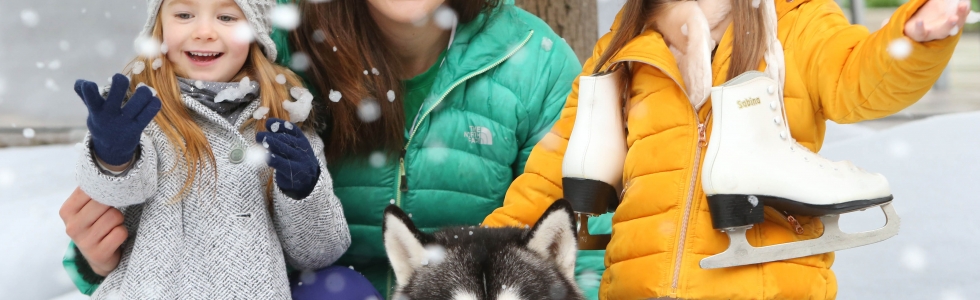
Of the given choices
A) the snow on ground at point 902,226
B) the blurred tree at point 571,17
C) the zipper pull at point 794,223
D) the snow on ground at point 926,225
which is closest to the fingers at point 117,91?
the zipper pull at point 794,223

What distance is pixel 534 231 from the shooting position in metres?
2.10

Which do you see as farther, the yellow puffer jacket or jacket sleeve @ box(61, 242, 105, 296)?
jacket sleeve @ box(61, 242, 105, 296)

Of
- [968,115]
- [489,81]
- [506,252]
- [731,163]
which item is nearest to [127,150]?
[506,252]

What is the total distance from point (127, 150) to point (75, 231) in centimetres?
57

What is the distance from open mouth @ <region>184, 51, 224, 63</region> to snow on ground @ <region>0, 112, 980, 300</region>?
1921 mm

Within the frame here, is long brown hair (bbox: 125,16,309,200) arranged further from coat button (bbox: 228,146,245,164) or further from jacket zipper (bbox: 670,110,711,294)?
jacket zipper (bbox: 670,110,711,294)

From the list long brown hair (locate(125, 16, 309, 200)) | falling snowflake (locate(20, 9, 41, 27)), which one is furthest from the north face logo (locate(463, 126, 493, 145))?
falling snowflake (locate(20, 9, 41, 27))

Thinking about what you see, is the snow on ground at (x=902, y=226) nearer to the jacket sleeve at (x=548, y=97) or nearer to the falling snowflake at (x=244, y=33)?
the jacket sleeve at (x=548, y=97)

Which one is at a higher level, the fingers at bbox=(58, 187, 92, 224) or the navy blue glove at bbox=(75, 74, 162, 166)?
the navy blue glove at bbox=(75, 74, 162, 166)

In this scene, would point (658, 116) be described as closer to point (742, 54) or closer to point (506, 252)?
point (742, 54)

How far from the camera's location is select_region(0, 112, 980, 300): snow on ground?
3.31 meters

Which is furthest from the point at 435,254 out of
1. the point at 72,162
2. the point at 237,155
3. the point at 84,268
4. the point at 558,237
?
the point at 72,162

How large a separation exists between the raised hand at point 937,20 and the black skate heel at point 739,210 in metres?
0.54

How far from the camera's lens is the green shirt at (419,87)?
3.09 metres
